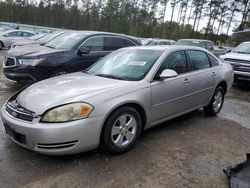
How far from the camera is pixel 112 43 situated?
25.4 feet

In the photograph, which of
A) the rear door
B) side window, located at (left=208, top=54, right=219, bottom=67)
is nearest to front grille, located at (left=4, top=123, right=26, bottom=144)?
the rear door

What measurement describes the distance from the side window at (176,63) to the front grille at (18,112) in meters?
1.97

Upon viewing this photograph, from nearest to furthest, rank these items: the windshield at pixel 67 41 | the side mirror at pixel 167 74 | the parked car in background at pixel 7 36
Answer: the side mirror at pixel 167 74 < the windshield at pixel 67 41 < the parked car in background at pixel 7 36

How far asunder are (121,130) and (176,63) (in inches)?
66.0

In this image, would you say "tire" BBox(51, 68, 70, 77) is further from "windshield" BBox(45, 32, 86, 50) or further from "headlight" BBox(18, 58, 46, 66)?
"windshield" BBox(45, 32, 86, 50)

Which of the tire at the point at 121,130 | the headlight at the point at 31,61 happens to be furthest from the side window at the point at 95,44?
the tire at the point at 121,130

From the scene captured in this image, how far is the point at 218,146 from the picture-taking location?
429cm

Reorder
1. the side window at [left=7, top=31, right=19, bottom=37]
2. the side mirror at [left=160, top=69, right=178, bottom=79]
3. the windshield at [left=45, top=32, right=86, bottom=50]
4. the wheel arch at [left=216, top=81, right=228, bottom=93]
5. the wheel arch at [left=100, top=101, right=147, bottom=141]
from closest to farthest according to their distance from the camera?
the wheel arch at [left=100, top=101, right=147, bottom=141]
the side mirror at [left=160, top=69, right=178, bottom=79]
the wheel arch at [left=216, top=81, right=228, bottom=93]
the windshield at [left=45, top=32, right=86, bottom=50]
the side window at [left=7, top=31, right=19, bottom=37]

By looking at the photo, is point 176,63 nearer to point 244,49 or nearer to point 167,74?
point 167,74

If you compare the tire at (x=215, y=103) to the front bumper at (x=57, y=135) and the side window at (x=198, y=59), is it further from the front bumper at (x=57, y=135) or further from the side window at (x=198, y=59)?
the front bumper at (x=57, y=135)

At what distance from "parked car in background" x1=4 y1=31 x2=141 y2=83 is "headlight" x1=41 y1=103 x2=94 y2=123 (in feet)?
11.2

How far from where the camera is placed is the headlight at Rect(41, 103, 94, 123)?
3.20m

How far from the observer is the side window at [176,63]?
442 centimetres

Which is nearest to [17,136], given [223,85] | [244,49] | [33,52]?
[33,52]
